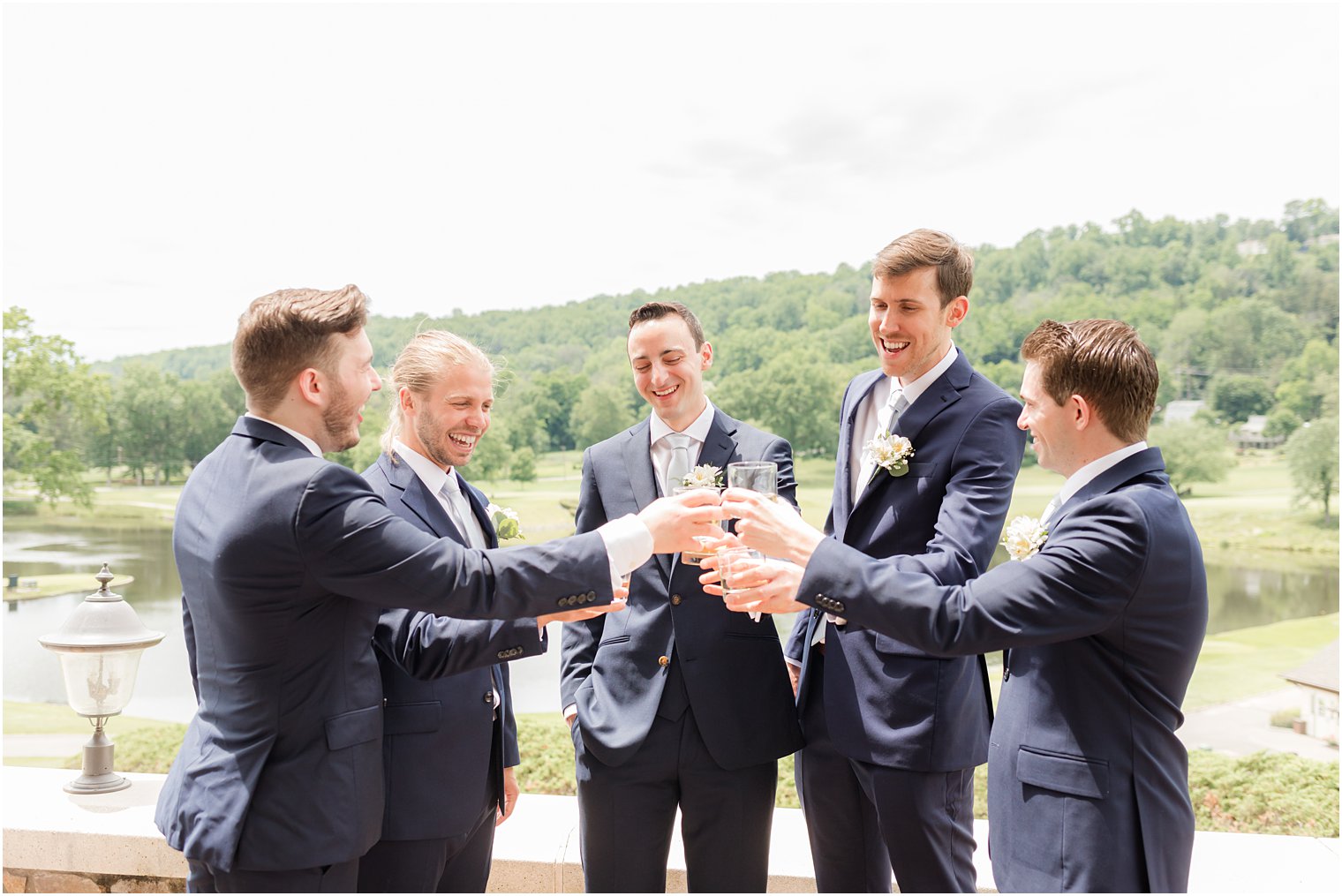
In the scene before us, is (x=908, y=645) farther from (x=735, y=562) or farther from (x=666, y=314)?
(x=666, y=314)

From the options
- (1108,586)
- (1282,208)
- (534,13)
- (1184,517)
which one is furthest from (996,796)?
Answer: (1282,208)

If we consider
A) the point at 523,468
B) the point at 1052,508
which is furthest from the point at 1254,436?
the point at 1052,508

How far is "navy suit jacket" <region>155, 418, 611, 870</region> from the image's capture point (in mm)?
2230

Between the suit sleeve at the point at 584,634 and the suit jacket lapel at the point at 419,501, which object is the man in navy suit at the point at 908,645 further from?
the suit jacket lapel at the point at 419,501

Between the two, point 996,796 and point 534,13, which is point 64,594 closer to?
point 534,13

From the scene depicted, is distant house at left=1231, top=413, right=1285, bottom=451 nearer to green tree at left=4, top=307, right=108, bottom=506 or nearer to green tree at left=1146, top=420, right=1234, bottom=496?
green tree at left=1146, top=420, right=1234, bottom=496

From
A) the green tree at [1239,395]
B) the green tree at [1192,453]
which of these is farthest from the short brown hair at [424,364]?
the green tree at [1239,395]

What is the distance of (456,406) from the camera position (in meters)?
3.11

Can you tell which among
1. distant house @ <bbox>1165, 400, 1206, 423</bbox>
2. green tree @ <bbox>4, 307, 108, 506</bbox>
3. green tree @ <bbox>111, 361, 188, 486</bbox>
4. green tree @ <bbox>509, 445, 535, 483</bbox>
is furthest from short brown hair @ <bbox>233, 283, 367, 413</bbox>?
distant house @ <bbox>1165, 400, 1206, 423</bbox>

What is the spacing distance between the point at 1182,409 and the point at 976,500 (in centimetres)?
3418

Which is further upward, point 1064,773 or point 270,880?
point 1064,773

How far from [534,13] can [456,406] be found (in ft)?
85.9

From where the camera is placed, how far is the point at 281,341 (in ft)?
7.80

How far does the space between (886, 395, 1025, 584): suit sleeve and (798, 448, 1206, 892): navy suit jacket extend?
→ 1.44ft
